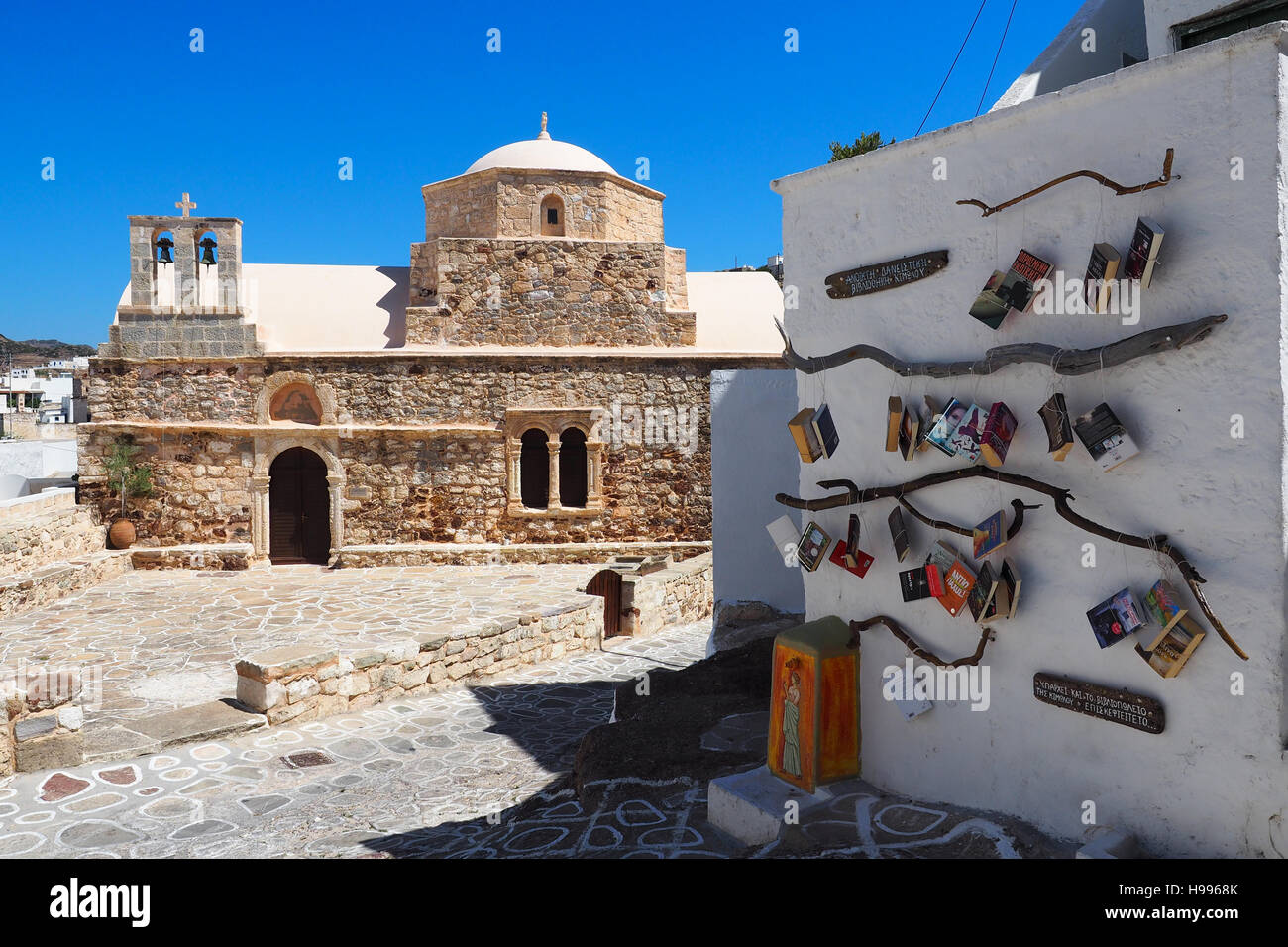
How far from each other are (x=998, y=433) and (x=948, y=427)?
216 millimetres

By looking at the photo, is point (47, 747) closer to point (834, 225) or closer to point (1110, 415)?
point (834, 225)

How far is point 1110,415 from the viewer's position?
2824mm

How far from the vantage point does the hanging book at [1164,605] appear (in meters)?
2.68

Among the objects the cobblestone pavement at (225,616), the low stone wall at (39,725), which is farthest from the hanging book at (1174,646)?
the cobblestone pavement at (225,616)

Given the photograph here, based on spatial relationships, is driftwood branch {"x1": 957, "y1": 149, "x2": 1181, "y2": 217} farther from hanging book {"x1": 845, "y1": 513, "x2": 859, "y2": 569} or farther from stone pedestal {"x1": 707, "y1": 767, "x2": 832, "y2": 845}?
stone pedestal {"x1": 707, "y1": 767, "x2": 832, "y2": 845}

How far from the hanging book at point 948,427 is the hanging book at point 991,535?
29cm

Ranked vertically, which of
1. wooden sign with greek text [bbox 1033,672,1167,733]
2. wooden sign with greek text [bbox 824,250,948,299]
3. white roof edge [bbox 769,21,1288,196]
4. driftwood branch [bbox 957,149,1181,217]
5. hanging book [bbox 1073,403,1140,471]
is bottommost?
wooden sign with greek text [bbox 1033,672,1167,733]

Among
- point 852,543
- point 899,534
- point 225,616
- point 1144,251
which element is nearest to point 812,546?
point 852,543

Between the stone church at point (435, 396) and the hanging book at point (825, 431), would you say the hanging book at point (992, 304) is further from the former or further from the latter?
the stone church at point (435, 396)

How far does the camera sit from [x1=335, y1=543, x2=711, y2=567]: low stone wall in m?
13.4

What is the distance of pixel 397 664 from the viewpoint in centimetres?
771

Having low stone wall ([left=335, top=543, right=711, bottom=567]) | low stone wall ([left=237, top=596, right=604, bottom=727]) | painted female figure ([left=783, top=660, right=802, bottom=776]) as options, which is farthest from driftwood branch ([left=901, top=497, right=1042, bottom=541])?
low stone wall ([left=335, top=543, right=711, bottom=567])

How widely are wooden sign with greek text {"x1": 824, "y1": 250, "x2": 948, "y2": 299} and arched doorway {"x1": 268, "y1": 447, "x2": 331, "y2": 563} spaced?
37.9 feet

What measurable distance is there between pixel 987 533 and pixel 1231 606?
2.60 ft
